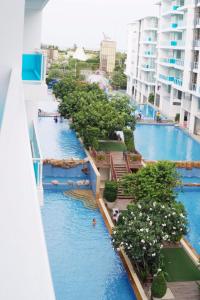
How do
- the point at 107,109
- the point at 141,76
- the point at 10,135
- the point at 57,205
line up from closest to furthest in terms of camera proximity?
the point at 10,135, the point at 57,205, the point at 107,109, the point at 141,76

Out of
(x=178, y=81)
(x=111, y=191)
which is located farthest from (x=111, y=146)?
(x=178, y=81)

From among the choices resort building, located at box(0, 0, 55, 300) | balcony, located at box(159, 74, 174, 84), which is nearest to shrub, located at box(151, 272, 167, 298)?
resort building, located at box(0, 0, 55, 300)

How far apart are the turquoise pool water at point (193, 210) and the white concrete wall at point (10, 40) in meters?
10.4

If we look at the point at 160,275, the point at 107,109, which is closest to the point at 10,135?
the point at 160,275

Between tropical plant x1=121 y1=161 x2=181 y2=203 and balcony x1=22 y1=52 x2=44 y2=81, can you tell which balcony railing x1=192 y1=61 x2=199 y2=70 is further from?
balcony x1=22 y1=52 x2=44 y2=81

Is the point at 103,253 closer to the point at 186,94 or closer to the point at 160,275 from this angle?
the point at 160,275

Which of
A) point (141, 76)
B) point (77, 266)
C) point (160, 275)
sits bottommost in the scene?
point (77, 266)

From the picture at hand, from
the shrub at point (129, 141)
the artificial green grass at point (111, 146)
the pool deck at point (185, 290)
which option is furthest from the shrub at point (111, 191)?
the pool deck at point (185, 290)

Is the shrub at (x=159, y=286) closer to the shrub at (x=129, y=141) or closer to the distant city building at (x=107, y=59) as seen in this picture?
the shrub at (x=129, y=141)

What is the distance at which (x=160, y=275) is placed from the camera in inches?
373

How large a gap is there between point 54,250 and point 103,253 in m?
1.36

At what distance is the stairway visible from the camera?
54.6 feet

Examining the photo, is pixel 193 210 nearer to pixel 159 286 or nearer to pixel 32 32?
pixel 159 286

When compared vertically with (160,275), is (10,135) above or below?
above
